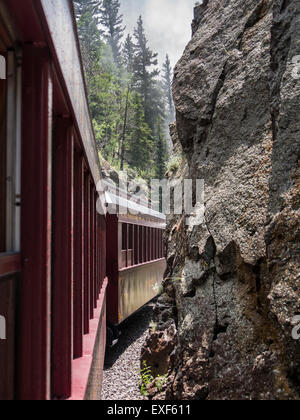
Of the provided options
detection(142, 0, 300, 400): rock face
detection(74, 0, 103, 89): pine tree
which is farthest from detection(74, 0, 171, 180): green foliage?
Answer: detection(142, 0, 300, 400): rock face

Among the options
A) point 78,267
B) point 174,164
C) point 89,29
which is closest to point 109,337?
point 174,164

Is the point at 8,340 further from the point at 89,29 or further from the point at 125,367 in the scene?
the point at 89,29

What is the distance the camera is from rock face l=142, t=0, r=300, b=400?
3.15 meters

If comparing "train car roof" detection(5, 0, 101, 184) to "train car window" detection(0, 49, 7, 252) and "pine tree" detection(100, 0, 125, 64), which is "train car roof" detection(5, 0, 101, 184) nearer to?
"train car window" detection(0, 49, 7, 252)

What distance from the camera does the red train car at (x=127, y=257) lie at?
7.91 metres

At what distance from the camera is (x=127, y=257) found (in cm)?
892

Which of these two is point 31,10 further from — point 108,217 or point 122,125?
point 122,125

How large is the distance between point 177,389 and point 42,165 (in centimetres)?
364

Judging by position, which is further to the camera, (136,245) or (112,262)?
(136,245)

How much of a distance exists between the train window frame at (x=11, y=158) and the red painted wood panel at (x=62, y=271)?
Answer: 0.62 m

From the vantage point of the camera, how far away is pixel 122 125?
42094 mm

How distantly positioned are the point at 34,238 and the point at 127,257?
306 inches

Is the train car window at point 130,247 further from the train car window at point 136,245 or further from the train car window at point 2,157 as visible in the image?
the train car window at point 2,157

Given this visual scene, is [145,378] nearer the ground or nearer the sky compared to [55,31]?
nearer the ground
